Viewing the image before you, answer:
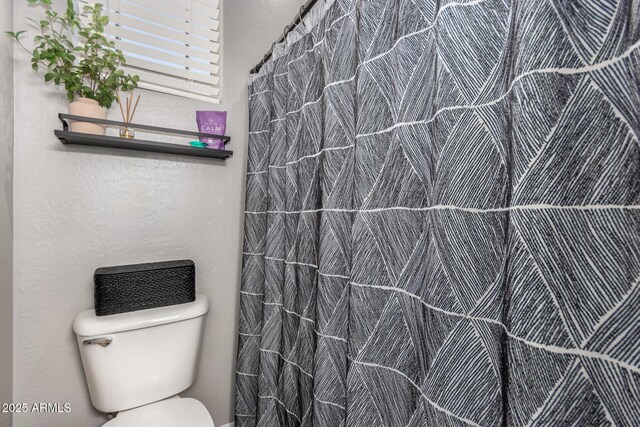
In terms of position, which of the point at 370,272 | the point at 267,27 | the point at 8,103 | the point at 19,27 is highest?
the point at 267,27

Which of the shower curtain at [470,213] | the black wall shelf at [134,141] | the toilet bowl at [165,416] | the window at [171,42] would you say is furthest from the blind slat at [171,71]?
the toilet bowl at [165,416]

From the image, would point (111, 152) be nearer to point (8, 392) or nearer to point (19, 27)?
point (19, 27)

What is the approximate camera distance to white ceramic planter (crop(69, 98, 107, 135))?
3.41 feet

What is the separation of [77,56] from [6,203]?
25.3 inches

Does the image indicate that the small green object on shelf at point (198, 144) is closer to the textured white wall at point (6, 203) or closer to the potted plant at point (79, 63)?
the potted plant at point (79, 63)

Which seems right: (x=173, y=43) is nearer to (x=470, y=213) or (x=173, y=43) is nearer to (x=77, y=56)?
(x=77, y=56)

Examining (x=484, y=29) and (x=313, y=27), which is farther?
(x=313, y=27)

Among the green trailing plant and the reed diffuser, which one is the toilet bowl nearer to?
the reed diffuser

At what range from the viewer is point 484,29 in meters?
0.48

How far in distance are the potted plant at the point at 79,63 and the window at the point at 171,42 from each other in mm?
124

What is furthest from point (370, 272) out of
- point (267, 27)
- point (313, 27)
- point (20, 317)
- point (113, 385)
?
point (267, 27)

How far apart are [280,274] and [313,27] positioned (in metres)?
0.97

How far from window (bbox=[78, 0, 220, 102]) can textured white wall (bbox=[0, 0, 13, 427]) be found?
1.17 feet

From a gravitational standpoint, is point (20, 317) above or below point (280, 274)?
below
